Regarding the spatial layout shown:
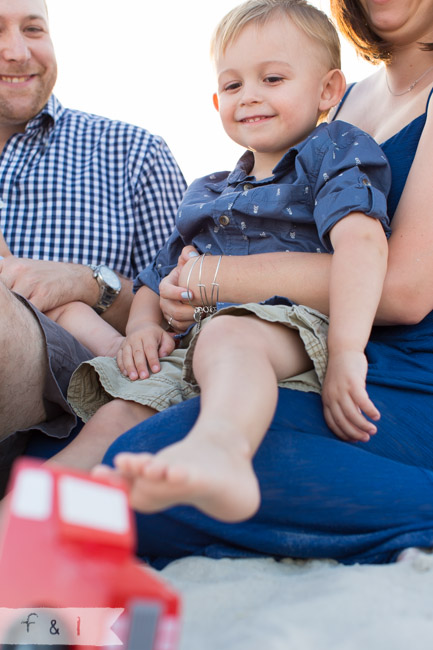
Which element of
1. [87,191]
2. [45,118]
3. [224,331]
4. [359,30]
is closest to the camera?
[224,331]

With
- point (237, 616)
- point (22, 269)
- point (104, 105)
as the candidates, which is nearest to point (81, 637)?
point (237, 616)

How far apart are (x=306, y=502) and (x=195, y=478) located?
20.0 inches

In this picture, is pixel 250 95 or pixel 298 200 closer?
pixel 298 200

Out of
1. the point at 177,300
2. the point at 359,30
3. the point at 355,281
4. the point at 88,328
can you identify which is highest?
the point at 359,30

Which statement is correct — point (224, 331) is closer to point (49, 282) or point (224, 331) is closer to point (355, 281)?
point (355, 281)

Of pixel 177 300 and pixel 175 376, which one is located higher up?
pixel 177 300

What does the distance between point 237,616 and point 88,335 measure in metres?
1.17

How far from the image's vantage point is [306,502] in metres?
1.29

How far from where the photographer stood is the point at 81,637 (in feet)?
2.56

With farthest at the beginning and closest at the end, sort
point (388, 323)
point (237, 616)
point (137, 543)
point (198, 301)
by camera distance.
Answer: point (198, 301), point (388, 323), point (137, 543), point (237, 616)

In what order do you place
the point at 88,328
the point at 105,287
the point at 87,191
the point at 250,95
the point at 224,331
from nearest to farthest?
the point at 224,331, the point at 250,95, the point at 88,328, the point at 105,287, the point at 87,191

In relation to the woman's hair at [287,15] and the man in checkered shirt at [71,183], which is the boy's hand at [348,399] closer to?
the woman's hair at [287,15]

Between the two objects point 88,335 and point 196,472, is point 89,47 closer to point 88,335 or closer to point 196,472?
point 88,335

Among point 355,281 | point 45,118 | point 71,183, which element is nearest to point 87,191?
point 71,183
